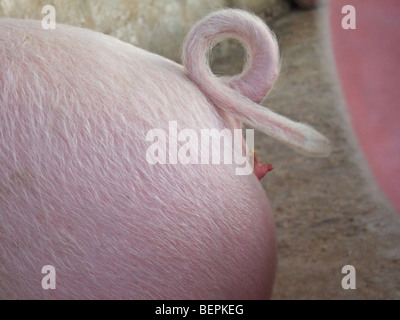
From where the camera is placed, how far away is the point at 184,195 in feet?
2.61

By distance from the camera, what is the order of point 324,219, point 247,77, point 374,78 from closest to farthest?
point 374,78
point 247,77
point 324,219

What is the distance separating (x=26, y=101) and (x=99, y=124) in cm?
9

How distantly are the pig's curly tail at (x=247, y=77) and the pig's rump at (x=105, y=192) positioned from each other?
34 mm

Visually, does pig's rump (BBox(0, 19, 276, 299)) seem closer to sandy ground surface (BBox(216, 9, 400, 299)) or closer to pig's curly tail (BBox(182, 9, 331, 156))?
pig's curly tail (BBox(182, 9, 331, 156))

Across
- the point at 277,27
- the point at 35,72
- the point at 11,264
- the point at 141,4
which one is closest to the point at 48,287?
the point at 11,264

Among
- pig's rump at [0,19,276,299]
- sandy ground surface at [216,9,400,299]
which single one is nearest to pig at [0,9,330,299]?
pig's rump at [0,19,276,299]

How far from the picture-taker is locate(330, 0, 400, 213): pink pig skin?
61 centimetres

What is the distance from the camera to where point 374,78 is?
2.12 feet

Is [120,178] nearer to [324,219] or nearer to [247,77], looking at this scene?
[247,77]

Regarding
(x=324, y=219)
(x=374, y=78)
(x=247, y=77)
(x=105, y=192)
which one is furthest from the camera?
(x=324, y=219)

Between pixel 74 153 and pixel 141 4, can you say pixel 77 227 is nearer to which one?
pixel 74 153

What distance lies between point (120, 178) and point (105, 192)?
0.08ft

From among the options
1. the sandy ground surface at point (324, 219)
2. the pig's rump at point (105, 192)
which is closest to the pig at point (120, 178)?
the pig's rump at point (105, 192)

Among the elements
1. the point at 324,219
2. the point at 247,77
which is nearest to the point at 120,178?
the point at 247,77
